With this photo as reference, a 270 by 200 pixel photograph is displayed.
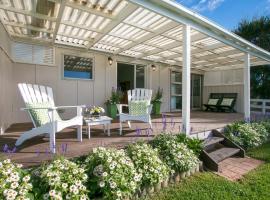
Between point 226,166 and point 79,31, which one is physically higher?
point 79,31

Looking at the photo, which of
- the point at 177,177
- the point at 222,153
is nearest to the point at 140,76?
the point at 222,153

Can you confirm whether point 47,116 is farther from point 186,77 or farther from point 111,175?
point 186,77

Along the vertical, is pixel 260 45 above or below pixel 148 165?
above

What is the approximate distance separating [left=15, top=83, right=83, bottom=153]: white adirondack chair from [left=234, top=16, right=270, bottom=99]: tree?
12445 millimetres

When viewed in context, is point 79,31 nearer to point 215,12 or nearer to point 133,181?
point 133,181

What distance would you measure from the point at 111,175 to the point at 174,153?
1235 mm

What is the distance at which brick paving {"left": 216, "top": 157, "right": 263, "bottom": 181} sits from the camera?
11.5 feet

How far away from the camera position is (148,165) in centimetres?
275

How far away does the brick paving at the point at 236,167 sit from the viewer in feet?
11.5

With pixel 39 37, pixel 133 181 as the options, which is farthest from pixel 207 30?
Result: pixel 39 37

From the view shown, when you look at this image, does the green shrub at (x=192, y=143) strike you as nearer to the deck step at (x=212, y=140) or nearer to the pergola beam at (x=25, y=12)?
the deck step at (x=212, y=140)

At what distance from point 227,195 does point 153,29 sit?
382 centimetres

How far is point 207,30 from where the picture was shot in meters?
4.77

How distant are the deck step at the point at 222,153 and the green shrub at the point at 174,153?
73 centimetres
